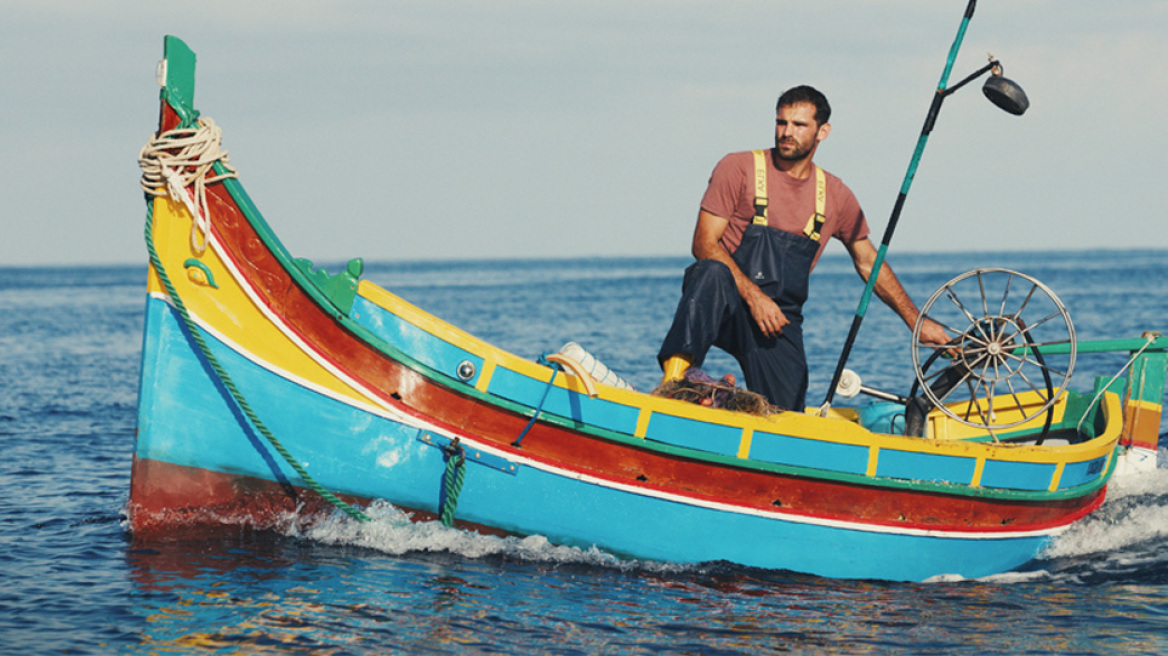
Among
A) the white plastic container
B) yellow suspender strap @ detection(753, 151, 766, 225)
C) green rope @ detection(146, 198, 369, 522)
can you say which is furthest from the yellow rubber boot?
green rope @ detection(146, 198, 369, 522)

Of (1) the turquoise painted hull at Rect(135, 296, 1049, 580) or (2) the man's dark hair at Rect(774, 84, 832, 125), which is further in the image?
(2) the man's dark hair at Rect(774, 84, 832, 125)

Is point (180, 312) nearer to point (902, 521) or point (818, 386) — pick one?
point (902, 521)

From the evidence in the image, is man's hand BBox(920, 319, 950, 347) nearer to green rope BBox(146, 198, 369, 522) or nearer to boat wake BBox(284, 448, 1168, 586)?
boat wake BBox(284, 448, 1168, 586)

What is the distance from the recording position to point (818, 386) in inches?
744

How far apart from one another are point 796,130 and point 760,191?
1.39 ft

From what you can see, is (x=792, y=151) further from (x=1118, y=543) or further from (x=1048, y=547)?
(x=1118, y=543)

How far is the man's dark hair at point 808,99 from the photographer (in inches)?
265

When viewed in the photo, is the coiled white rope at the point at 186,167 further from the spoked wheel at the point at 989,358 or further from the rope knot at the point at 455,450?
the spoked wheel at the point at 989,358

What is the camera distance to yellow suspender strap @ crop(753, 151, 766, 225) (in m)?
6.68

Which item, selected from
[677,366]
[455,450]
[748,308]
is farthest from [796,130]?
[455,450]

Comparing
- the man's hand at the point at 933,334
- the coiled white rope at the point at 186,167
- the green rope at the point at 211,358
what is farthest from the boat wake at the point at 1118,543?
the coiled white rope at the point at 186,167

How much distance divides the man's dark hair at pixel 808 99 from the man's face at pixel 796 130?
1.1 inches

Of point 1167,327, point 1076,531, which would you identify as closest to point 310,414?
point 1076,531

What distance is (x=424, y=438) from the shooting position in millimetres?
5984
